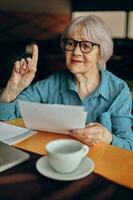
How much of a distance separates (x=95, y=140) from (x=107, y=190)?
337mm

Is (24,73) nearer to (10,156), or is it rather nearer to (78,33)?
(78,33)

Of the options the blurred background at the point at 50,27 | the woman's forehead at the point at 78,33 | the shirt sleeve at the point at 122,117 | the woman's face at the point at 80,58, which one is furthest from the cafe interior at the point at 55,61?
the woman's forehead at the point at 78,33

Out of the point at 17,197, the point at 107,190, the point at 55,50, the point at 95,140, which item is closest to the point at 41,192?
the point at 17,197

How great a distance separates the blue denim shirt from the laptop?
0.43 m

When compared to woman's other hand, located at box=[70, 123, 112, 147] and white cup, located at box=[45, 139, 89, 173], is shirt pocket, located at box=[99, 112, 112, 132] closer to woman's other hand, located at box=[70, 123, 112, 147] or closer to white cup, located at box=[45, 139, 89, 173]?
woman's other hand, located at box=[70, 123, 112, 147]

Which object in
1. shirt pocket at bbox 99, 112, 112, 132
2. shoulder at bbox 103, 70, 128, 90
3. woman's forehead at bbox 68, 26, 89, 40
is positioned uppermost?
woman's forehead at bbox 68, 26, 89, 40

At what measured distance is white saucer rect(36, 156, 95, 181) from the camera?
79 cm

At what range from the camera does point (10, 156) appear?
37.2 inches

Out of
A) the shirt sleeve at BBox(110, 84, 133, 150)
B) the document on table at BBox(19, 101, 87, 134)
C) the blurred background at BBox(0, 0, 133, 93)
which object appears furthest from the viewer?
the blurred background at BBox(0, 0, 133, 93)

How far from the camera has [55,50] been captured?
5.65 meters

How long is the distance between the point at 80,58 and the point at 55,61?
3166mm

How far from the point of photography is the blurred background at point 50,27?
462 centimetres

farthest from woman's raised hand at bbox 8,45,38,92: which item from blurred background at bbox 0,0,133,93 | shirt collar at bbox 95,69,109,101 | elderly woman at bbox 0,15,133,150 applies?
blurred background at bbox 0,0,133,93

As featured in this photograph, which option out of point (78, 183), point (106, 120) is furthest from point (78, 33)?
point (78, 183)
